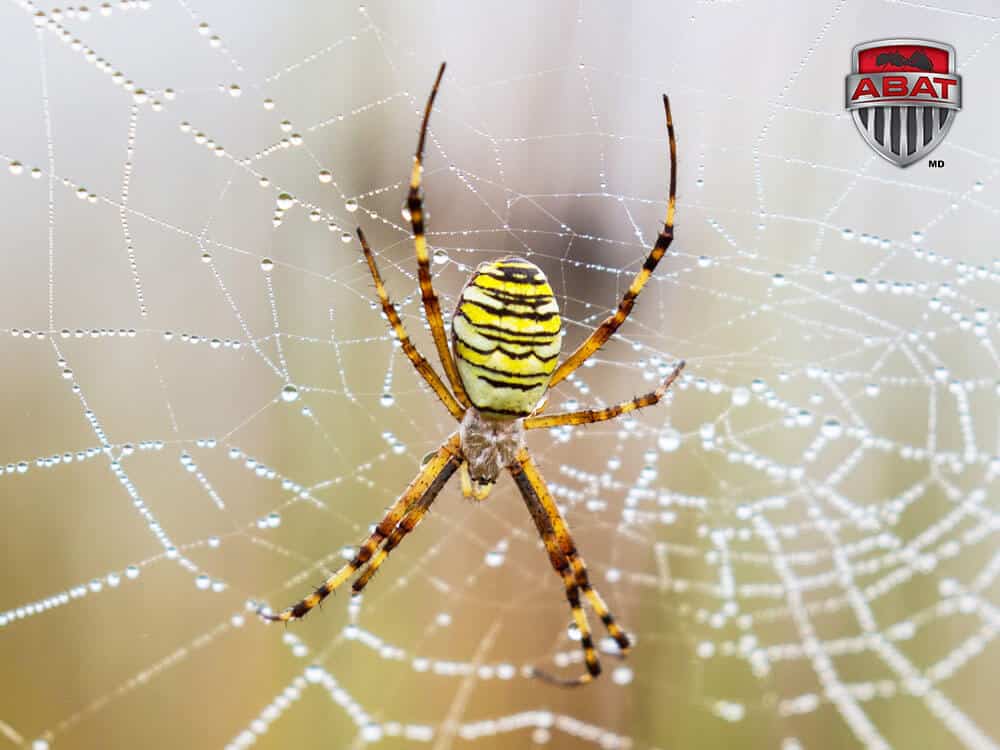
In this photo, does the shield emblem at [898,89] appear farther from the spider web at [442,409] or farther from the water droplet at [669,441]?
the water droplet at [669,441]

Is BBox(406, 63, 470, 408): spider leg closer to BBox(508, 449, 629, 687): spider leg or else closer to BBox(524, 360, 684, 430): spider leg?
BBox(524, 360, 684, 430): spider leg

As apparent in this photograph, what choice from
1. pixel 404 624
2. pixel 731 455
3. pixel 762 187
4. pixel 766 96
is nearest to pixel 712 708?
pixel 731 455

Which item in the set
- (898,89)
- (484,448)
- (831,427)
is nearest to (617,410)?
(484,448)

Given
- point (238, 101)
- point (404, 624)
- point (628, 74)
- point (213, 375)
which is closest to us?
point (238, 101)

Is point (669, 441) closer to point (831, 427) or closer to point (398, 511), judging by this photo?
point (831, 427)

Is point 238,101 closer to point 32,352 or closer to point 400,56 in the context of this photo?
point 400,56

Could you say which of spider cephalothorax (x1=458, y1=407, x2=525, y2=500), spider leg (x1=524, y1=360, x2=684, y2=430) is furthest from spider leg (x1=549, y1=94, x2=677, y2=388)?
spider cephalothorax (x1=458, y1=407, x2=525, y2=500)

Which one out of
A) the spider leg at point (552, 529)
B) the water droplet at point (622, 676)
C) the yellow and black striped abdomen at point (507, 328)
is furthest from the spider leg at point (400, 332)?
the water droplet at point (622, 676)
